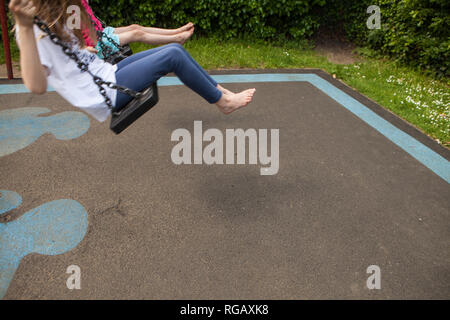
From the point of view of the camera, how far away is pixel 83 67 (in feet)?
5.68

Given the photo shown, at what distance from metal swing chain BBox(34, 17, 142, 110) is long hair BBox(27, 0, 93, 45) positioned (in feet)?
0.23

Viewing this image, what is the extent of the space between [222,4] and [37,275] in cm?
538

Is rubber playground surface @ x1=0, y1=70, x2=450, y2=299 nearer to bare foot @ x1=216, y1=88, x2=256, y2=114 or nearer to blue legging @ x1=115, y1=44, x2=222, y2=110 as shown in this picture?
bare foot @ x1=216, y1=88, x2=256, y2=114

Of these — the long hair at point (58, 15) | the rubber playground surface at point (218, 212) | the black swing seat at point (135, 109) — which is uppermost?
the long hair at point (58, 15)

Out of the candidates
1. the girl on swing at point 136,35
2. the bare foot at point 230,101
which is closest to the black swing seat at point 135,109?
the bare foot at point 230,101

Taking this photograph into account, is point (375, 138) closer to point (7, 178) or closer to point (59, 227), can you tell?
point (59, 227)

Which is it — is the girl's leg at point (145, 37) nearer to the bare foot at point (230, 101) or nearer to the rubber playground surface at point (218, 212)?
the bare foot at point (230, 101)

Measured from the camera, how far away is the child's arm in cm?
140

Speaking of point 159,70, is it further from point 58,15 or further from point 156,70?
point 58,15

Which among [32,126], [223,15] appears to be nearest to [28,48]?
[32,126]

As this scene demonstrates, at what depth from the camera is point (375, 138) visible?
342 centimetres

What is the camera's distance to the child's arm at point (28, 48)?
1.40 metres

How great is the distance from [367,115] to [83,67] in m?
3.40

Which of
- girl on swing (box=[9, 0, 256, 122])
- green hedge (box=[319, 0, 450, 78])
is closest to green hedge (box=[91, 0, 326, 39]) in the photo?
green hedge (box=[319, 0, 450, 78])
